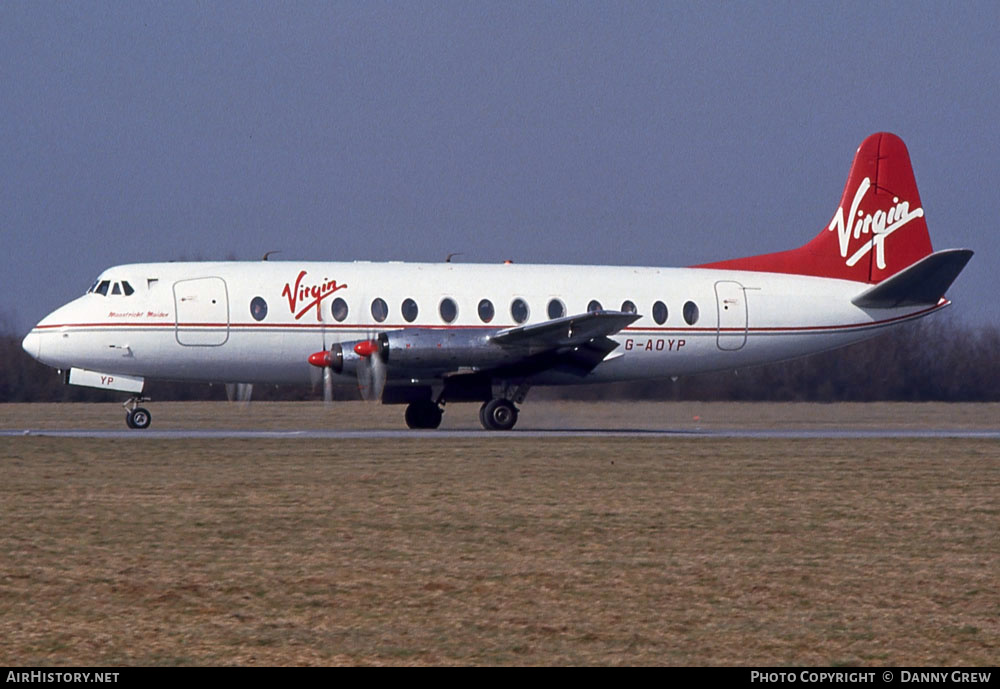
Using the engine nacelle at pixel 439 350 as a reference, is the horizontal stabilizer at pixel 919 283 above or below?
above

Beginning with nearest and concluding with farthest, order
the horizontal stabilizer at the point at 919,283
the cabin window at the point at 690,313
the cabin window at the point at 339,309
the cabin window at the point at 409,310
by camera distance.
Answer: the cabin window at the point at 339,309
the cabin window at the point at 409,310
the horizontal stabilizer at the point at 919,283
the cabin window at the point at 690,313

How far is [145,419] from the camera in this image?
30297mm

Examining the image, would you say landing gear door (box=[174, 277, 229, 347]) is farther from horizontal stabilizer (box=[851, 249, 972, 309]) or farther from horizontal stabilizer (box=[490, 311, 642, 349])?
horizontal stabilizer (box=[851, 249, 972, 309])

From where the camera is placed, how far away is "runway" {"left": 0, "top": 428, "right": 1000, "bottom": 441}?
27.7 meters

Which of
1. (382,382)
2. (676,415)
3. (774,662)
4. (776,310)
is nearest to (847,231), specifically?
(776,310)

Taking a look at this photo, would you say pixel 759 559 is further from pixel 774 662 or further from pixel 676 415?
pixel 676 415

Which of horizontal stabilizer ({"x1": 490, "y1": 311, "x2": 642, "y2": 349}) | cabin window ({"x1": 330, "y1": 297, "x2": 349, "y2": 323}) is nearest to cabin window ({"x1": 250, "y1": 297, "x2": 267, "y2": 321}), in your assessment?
cabin window ({"x1": 330, "y1": 297, "x2": 349, "y2": 323})

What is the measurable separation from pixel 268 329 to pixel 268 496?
13.3m

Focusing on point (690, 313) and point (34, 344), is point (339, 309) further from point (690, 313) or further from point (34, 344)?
point (690, 313)

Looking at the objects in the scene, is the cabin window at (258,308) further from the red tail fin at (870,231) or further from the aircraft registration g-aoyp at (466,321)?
the red tail fin at (870,231)

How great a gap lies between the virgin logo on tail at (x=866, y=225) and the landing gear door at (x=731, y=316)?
3.78m

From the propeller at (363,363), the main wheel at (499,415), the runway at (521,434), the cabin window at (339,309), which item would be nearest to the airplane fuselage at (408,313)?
the cabin window at (339,309)

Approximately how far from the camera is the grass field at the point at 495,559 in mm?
8500
